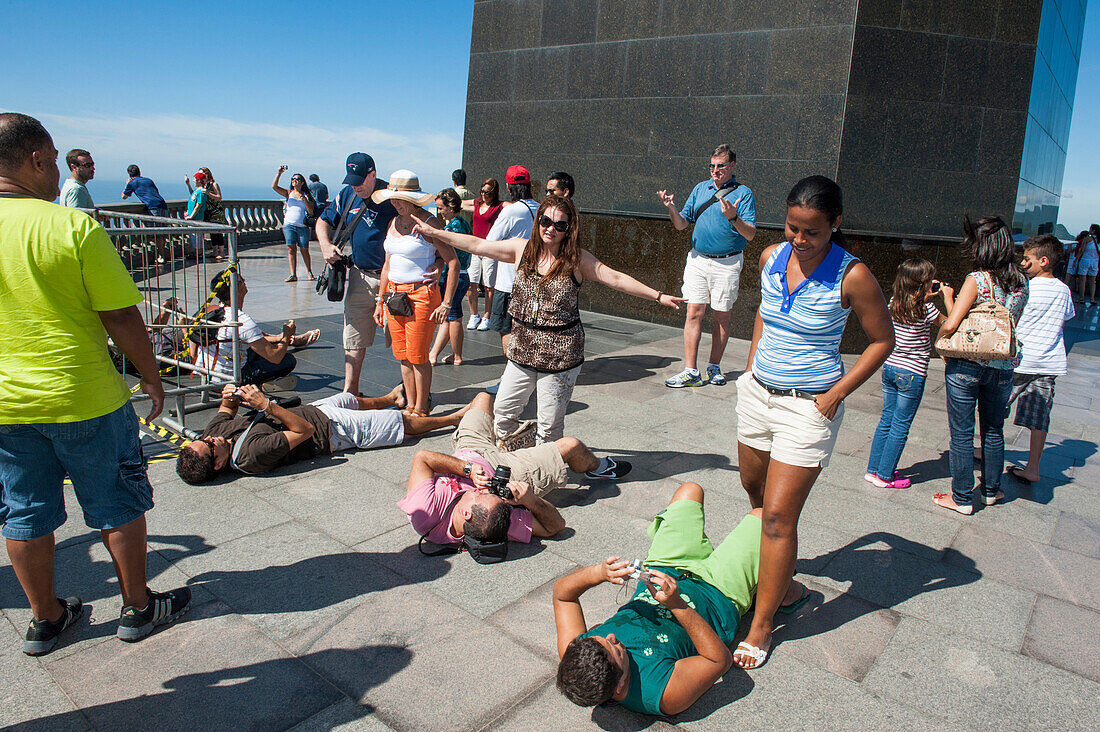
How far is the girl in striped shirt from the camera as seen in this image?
15.5ft

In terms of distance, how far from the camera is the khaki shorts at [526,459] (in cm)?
426

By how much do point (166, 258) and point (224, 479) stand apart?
1207cm

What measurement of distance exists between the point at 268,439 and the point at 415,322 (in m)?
1.42

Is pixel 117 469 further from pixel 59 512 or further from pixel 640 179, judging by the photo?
pixel 640 179

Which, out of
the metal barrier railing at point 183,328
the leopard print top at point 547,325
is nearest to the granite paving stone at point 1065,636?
the leopard print top at point 547,325

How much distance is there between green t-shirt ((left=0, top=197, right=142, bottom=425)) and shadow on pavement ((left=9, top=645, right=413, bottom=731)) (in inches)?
41.9

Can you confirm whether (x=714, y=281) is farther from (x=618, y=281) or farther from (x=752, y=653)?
(x=752, y=653)

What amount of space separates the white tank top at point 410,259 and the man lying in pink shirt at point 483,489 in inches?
60.1

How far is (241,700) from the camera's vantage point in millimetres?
2746

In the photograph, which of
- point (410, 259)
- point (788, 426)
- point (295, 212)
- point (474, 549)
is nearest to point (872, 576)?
point (788, 426)

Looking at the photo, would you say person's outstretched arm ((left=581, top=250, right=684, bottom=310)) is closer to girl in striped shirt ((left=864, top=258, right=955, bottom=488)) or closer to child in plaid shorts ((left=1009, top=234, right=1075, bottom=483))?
girl in striped shirt ((left=864, top=258, right=955, bottom=488))

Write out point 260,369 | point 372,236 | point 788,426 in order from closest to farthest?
point 788,426 → point 372,236 → point 260,369

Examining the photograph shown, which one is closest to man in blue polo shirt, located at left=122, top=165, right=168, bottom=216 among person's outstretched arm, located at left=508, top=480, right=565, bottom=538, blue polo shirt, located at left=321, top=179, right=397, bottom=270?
blue polo shirt, located at left=321, top=179, right=397, bottom=270

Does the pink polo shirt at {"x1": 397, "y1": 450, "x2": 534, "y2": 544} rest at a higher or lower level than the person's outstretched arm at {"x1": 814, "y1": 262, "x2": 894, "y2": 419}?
lower
